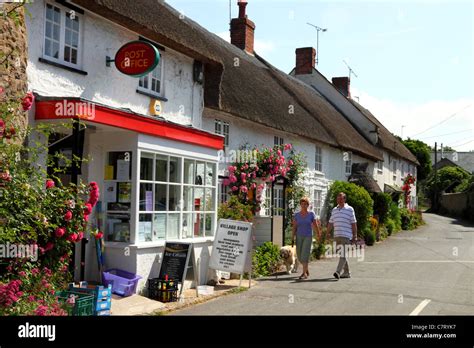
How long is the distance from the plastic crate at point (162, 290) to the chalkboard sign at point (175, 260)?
1.20 feet

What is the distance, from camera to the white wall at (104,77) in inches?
322

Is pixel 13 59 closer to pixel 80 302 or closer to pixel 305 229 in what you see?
pixel 80 302

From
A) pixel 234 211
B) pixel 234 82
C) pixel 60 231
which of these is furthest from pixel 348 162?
pixel 60 231

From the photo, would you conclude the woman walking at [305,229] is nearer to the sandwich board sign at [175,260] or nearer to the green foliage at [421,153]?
the sandwich board sign at [175,260]

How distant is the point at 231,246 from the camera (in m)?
10.3

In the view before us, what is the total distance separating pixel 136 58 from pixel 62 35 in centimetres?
120

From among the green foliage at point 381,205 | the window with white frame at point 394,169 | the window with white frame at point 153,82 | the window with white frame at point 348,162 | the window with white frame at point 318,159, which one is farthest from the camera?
the window with white frame at point 394,169

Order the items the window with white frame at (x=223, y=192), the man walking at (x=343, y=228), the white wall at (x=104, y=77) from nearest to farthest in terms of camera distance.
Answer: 1. the white wall at (x=104, y=77)
2. the man walking at (x=343, y=228)
3. the window with white frame at (x=223, y=192)

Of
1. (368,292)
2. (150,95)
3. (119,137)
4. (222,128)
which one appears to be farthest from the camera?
(222,128)

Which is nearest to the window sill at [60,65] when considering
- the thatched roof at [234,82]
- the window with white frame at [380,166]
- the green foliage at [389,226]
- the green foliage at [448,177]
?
the thatched roof at [234,82]

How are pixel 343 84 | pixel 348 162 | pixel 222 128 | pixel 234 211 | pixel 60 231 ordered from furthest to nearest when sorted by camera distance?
pixel 343 84 < pixel 348 162 < pixel 222 128 < pixel 234 211 < pixel 60 231

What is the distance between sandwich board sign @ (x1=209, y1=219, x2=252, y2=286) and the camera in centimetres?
1017

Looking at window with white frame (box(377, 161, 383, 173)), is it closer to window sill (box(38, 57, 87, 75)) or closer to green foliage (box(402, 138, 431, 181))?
window sill (box(38, 57, 87, 75))
